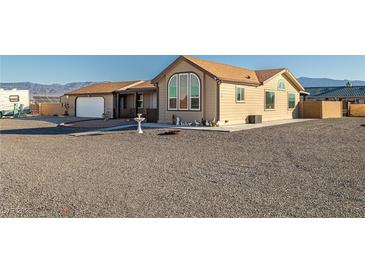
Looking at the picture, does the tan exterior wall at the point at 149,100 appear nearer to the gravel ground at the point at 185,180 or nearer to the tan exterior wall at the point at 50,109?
the tan exterior wall at the point at 50,109

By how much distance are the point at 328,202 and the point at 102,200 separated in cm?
332

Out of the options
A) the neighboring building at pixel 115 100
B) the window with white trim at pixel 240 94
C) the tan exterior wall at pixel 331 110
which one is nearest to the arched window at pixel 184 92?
the window with white trim at pixel 240 94

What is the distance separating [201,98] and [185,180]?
1210cm

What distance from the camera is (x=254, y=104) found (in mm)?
21125

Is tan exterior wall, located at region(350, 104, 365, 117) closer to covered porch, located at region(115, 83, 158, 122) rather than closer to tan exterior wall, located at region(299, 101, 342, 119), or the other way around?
tan exterior wall, located at region(299, 101, 342, 119)

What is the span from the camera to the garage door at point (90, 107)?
3005 cm

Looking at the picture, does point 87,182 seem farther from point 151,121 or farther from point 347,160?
point 151,121

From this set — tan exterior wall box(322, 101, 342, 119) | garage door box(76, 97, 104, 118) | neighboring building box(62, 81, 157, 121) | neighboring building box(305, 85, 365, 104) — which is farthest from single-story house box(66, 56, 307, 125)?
neighboring building box(305, 85, 365, 104)

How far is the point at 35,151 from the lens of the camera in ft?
34.5

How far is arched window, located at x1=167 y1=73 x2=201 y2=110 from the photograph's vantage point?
60.6 feet

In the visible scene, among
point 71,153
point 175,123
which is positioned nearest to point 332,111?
point 175,123

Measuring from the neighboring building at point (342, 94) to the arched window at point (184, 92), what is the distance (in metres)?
30.7

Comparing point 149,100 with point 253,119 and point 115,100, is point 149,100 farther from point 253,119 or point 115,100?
point 253,119

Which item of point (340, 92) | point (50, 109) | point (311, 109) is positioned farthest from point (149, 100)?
point (340, 92)
